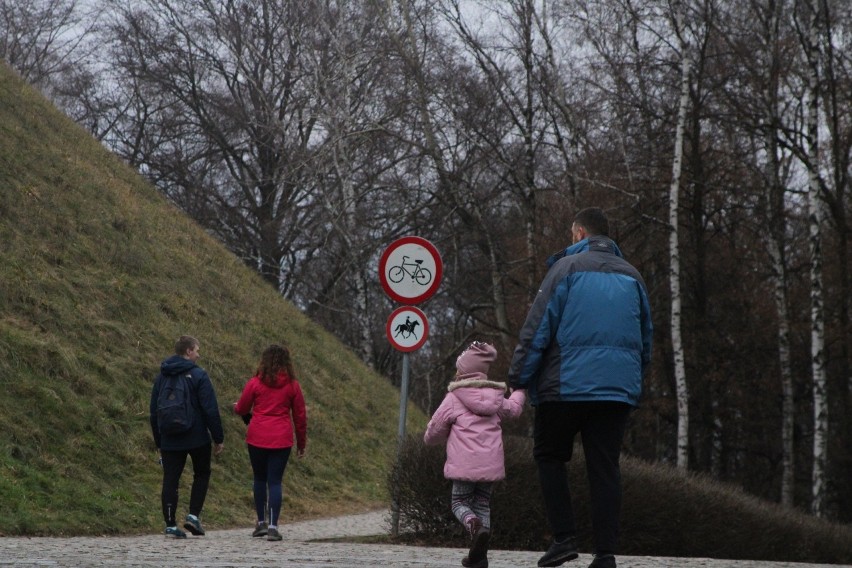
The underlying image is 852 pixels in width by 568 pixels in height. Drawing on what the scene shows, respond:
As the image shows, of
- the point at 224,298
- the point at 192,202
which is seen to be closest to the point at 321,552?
the point at 224,298

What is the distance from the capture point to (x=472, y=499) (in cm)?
805

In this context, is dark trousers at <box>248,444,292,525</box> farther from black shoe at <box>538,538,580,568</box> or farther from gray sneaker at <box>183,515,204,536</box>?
black shoe at <box>538,538,580,568</box>

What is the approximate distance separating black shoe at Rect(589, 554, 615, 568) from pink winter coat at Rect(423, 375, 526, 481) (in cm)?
142

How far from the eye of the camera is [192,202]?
4209cm

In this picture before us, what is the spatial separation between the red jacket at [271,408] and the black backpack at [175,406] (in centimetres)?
45

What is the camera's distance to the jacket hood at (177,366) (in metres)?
11.1

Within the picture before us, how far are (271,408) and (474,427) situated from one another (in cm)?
360

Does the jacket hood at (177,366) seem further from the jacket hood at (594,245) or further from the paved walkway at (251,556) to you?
the jacket hood at (594,245)

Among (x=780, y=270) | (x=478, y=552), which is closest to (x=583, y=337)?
(x=478, y=552)

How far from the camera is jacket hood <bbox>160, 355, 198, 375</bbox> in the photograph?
11.1m

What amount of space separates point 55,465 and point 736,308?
777 inches

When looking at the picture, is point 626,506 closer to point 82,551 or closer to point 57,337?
point 82,551

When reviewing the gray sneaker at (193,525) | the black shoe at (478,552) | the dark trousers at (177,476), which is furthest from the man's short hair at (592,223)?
the gray sneaker at (193,525)

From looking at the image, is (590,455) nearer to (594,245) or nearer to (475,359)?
(594,245)
